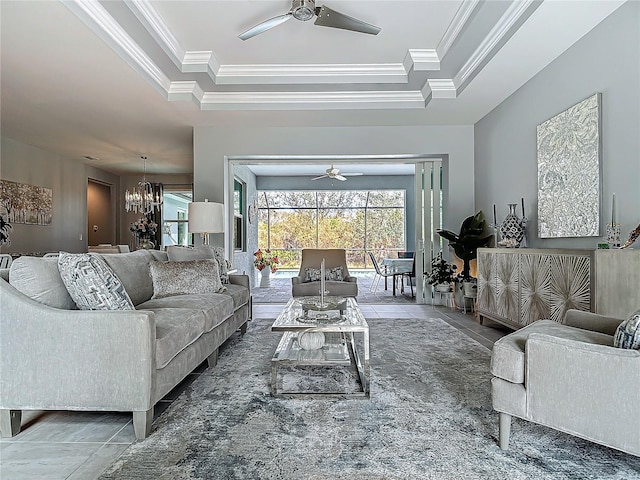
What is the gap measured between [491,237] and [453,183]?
1006mm

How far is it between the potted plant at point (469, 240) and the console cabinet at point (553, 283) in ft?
2.09

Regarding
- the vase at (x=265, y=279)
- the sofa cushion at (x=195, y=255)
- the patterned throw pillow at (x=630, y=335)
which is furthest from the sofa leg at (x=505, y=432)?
the vase at (x=265, y=279)

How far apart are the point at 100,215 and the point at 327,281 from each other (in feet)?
23.2

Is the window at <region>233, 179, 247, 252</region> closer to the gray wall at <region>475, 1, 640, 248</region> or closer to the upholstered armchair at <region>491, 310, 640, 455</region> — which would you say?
the gray wall at <region>475, 1, 640, 248</region>

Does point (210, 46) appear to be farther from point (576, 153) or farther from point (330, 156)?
point (576, 153)

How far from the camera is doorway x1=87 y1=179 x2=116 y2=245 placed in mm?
9711

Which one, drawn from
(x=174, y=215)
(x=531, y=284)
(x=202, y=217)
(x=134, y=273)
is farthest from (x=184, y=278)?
(x=174, y=215)

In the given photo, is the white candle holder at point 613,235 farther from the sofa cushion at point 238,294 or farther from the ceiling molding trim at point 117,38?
the ceiling molding trim at point 117,38

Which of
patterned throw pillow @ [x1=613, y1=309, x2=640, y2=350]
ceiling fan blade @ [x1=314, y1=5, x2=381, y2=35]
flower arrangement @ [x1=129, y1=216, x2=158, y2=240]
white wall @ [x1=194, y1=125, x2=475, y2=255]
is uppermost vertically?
ceiling fan blade @ [x1=314, y1=5, x2=381, y2=35]

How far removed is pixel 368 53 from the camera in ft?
14.1

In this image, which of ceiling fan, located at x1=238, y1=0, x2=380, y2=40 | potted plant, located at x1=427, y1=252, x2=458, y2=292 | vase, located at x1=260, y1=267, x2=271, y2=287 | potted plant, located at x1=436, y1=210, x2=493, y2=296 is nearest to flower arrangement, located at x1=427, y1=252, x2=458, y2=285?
potted plant, located at x1=427, y1=252, x2=458, y2=292

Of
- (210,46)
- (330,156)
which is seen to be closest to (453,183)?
(330,156)

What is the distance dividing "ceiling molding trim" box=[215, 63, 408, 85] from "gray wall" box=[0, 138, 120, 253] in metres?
4.17

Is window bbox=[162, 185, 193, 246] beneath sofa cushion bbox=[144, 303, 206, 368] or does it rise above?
above
